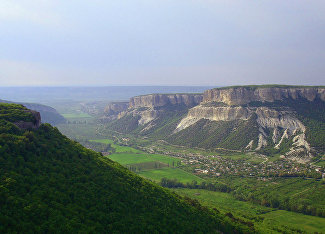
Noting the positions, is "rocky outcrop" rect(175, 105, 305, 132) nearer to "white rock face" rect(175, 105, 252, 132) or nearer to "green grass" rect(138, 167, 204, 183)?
"white rock face" rect(175, 105, 252, 132)

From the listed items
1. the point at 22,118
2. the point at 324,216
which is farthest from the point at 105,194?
the point at 324,216

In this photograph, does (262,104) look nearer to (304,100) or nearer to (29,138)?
(304,100)

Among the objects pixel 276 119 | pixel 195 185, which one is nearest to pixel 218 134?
pixel 276 119

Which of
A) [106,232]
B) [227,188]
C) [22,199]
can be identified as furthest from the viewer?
[227,188]

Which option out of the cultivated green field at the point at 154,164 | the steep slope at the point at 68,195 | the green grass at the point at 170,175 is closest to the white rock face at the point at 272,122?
the cultivated green field at the point at 154,164

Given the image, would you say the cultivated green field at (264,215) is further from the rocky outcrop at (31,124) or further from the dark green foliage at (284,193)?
the rocky outcrop at (31,124)

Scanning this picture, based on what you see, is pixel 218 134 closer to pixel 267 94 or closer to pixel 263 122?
pixel 263 122

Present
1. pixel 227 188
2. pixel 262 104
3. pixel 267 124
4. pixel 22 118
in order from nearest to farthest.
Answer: pixel 22 118 < pixel 227 188 < pixel 267 124 < pixel 262 104

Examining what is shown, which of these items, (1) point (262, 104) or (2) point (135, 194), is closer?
(2) point (135, 194)
